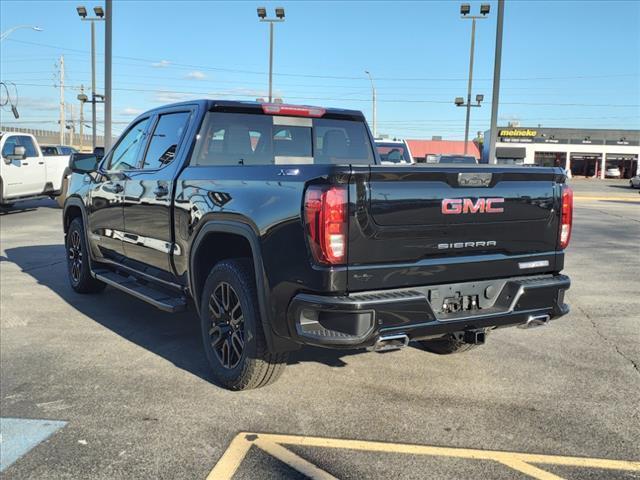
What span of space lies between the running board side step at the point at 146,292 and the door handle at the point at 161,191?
809 millimetres

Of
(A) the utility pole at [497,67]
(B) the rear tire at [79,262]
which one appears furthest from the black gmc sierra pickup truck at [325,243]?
(A) the utility pole at [497,67]

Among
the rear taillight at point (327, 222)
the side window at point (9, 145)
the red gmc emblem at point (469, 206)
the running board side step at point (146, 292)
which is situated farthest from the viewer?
the side window at point (9, 145)

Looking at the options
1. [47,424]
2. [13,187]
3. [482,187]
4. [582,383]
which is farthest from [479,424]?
[13,187]

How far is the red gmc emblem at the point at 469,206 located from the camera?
3.41 meters

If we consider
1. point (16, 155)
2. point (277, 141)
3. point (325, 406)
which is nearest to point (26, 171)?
point (16, 155)

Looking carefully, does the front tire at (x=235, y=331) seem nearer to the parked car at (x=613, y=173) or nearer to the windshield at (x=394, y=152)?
the windshield at (x=394, y=152)

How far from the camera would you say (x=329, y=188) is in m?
3.11

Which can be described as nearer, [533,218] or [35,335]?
[533,218]

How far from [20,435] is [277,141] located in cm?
285

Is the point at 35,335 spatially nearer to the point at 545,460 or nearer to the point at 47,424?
the point at 47,424

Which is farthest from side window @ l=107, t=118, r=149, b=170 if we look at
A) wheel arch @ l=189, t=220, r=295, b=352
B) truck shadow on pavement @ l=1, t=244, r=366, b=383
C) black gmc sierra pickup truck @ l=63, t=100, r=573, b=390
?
wheel arch @ l=189, t=220, r=295, b=352

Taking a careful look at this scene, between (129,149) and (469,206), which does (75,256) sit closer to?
(129,149)

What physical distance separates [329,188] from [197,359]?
2.22 m

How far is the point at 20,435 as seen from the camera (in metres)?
3.39
